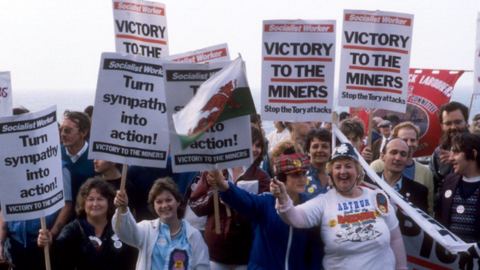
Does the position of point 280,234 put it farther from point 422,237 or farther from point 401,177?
point 401,177

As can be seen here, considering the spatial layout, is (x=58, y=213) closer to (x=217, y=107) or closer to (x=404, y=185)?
(x=217, y=107)

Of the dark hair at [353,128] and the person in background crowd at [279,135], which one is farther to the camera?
the person in background crowd at [279,135]

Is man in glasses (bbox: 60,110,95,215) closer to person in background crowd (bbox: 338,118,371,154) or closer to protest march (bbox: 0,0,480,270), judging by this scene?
protest march (bbox: 0,0,480,270)

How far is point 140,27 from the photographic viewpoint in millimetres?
8609

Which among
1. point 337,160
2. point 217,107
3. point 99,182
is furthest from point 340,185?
point 99,182

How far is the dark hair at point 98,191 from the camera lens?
6.85 metres

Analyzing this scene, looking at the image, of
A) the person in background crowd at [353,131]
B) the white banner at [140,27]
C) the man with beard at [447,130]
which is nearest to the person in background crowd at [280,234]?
the man with beard at [447,130]

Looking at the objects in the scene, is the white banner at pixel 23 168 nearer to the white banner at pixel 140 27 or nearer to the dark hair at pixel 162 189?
the dark hair at pixel 162 189

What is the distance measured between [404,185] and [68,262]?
3.16m

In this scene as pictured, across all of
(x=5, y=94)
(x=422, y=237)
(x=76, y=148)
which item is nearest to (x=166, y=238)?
(x=76, y=148)

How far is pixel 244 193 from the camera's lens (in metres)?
6.02

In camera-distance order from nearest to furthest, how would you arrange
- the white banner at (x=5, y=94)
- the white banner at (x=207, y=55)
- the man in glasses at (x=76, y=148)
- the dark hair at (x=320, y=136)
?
the dark hair at (x=320, y=136), the man in glasses at (x=76, y=148), the white banner at (x=207, y=55), the white banner at (x=5, y=94)

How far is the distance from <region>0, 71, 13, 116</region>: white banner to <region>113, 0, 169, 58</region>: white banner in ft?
7.08

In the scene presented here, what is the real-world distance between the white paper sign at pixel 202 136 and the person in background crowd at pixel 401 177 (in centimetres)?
184
